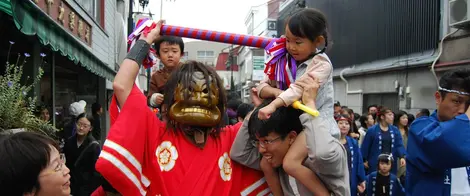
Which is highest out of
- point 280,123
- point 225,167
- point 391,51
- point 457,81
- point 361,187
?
point 391,51

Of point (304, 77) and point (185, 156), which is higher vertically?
point (304, 77)

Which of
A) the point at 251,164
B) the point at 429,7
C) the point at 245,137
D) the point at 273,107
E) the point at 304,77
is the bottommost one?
the point at 251,164

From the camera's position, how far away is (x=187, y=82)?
231 cm

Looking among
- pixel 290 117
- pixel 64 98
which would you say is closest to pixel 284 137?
pixel 290 117

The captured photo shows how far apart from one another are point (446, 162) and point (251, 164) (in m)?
1.30

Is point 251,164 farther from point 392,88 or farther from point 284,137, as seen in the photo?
point 392,88

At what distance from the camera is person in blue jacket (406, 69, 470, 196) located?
2559mm

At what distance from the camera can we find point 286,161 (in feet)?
6.89

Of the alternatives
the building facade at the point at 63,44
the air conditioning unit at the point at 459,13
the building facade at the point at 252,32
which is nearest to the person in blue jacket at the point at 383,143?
the building facade at the point at 63,44

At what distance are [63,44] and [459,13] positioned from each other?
8774 mm

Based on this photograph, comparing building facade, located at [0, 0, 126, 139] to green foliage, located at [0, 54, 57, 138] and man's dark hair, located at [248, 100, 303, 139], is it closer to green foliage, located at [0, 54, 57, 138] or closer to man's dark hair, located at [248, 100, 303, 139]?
green foliage, located at [0, 54, 57, 138]

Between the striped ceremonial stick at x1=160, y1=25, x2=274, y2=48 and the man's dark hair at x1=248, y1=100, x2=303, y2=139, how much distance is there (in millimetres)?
520

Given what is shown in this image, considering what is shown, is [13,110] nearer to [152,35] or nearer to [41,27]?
[152,35]

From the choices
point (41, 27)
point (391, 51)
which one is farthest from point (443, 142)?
point (391, 51)
